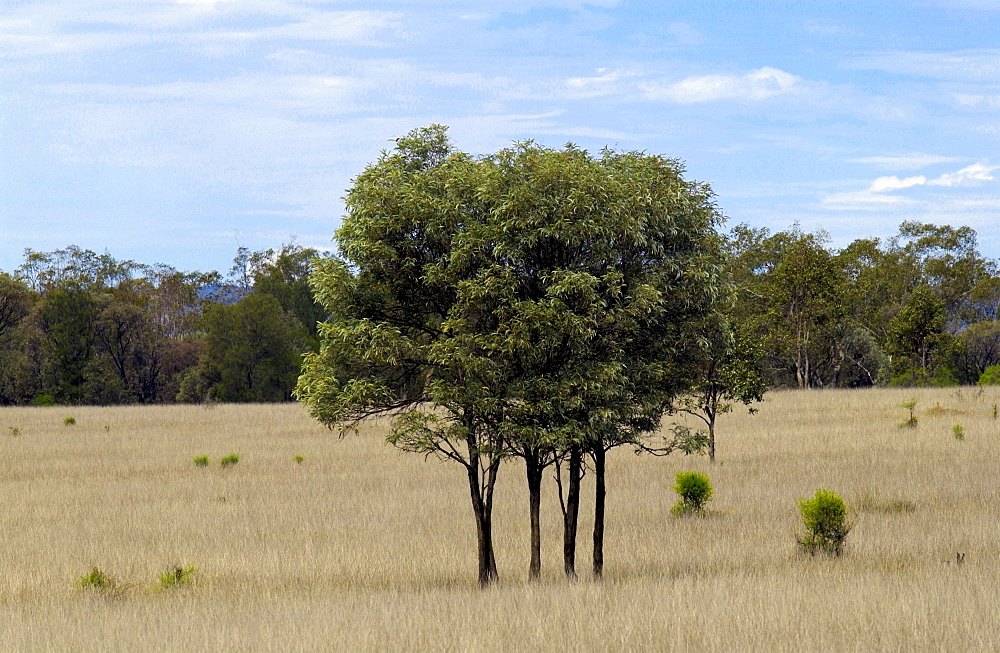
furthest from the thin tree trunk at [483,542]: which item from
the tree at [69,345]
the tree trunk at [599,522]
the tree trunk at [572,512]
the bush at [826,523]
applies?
the tree at [69,345]

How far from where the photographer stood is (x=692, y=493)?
2069 cm

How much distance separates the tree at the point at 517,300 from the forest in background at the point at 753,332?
51636 mm

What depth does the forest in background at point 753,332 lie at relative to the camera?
66500 mm

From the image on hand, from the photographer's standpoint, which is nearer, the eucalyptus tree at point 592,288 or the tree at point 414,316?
the eucalyptus tree at point 592,288

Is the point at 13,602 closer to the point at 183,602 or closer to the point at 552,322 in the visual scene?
the point at 183,602

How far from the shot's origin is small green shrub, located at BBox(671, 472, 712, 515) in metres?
20.6

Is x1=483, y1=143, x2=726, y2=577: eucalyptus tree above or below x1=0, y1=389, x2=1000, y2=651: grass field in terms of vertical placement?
above

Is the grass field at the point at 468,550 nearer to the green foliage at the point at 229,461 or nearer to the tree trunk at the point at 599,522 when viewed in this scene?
the green foliage at the point at 229,461

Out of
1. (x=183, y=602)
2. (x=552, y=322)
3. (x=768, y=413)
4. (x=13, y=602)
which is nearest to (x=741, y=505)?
(x=552, y=322)

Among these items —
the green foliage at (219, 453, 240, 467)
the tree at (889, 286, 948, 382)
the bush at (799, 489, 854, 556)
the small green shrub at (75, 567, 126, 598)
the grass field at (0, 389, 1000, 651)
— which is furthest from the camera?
the tree at (889, 286, 948, 382)

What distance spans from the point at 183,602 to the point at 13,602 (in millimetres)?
2820

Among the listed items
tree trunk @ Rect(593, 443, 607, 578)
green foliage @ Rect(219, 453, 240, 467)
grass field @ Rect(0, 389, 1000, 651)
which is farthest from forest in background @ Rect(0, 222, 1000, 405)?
tree trunk @ Rect(593, 443, 607, 578)

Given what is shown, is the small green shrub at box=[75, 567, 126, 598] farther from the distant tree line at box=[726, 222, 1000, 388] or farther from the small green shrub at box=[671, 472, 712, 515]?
the distant tree line at box=[726, 222, 1000, 388]

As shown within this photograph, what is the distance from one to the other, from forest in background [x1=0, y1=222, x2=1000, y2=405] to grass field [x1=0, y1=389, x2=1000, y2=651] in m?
28.0
